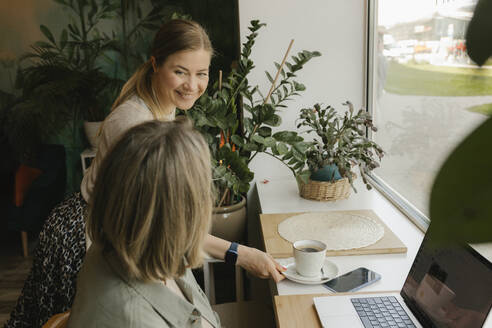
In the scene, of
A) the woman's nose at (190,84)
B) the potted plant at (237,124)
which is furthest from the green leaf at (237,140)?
the woman's nose at (190,84)

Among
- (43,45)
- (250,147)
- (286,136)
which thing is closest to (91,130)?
(43,45)

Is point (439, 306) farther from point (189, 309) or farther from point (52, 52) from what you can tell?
point (52, 52)

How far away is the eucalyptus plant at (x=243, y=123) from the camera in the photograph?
1.82 m

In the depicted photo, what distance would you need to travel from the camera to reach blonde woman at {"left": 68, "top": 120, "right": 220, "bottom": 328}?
744 millimetres

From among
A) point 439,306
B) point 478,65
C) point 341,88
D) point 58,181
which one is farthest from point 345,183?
point 58,181

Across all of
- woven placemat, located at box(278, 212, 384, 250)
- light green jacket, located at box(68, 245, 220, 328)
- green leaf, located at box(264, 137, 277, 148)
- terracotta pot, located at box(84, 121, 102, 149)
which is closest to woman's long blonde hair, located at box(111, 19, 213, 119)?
green leaf, located at box(264, 137, 277, 148)

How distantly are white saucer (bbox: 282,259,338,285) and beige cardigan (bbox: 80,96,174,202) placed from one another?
1.97 feet

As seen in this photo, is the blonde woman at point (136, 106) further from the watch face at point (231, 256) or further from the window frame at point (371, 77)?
the window frame at point (371, 77)

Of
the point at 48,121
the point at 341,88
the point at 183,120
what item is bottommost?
the point at 48,121

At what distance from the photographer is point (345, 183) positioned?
1785 millimetres

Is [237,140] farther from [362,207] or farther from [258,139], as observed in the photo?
[362,207]

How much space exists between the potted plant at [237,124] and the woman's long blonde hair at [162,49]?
0.40 metres

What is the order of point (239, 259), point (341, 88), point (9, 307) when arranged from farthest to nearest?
point (9, 307) < point (341, 88) < point (239, 259)

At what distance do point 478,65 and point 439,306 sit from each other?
31.7 inches
